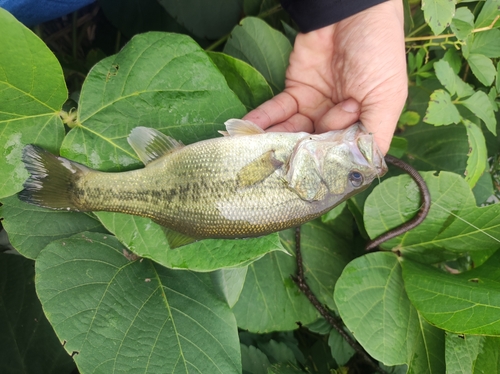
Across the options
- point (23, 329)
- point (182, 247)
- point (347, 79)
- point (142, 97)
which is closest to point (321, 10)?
point (347, 79)

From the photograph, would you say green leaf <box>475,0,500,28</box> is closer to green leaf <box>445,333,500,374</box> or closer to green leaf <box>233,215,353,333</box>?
green leaf <box>233,215,353,333</box>

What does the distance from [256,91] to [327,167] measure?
539mm

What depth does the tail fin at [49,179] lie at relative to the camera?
136cm

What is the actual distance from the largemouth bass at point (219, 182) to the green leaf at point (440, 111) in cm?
30

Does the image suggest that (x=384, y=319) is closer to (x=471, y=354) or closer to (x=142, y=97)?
(x=471, y=354)

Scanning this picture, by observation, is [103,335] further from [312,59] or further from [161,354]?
[312,59]

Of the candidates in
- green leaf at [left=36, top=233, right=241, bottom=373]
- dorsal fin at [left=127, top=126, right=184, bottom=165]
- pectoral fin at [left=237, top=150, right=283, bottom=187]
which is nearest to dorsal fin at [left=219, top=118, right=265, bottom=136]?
pectoral fin at [left=237, top=150, right=283, bottom=187]

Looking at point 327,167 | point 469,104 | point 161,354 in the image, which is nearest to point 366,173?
point 327,167

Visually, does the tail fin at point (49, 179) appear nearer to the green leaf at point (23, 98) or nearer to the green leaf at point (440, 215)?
the green leaf at point (23, 98)

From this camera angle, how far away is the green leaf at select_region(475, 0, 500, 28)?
1.65 metres

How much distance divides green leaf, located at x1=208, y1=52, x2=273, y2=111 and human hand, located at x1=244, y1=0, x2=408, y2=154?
0.07 metres

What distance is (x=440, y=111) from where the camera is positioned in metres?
1.57

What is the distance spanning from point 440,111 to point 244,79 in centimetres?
87

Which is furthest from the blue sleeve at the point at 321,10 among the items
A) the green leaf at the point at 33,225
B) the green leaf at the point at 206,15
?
the green leaf at the point at 33,225
